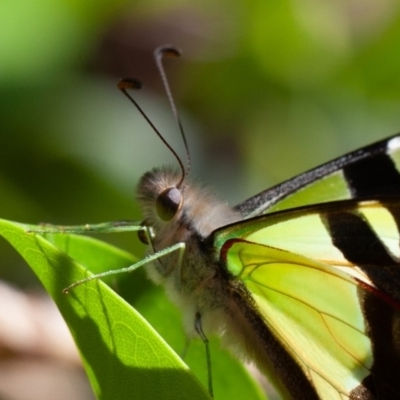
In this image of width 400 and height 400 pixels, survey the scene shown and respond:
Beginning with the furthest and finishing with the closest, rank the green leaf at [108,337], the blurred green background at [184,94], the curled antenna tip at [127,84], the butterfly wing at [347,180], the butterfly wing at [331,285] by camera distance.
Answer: the blurred green background at [184,94] < the butterfly wing at [347,180] < the curled antenna tip at [127,84] < the butterfly wing at [331,285] < the green leaf at [108,337]

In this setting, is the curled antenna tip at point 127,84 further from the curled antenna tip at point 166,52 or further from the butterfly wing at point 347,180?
the butterfly wing at point 347,180

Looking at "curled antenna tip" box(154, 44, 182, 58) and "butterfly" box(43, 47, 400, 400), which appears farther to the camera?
"curled antenna tip" box(154, 44, 182, 58)

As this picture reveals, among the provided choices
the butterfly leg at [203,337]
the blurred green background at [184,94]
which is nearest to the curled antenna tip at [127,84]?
the butterfly leg at [203,337]

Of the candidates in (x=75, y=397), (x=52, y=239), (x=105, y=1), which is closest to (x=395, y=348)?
(x=52, y=239)

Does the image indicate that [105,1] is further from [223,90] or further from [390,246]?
[390,246]

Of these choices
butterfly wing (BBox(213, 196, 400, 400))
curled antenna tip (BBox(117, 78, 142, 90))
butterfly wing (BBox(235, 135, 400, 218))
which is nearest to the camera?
butterfly wing (BBox(213, 196, 400, 400))

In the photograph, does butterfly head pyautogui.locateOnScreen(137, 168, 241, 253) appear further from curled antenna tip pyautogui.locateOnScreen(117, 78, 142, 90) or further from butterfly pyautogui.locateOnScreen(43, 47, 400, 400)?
curled antenna tip pyautogui.locateOnScreen(117, 78, 142, 90)

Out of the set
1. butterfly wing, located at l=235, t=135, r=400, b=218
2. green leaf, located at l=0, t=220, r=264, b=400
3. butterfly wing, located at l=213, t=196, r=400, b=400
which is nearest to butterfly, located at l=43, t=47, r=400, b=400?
butterfly wing, located at l=213, t=196, r=400, b=400
